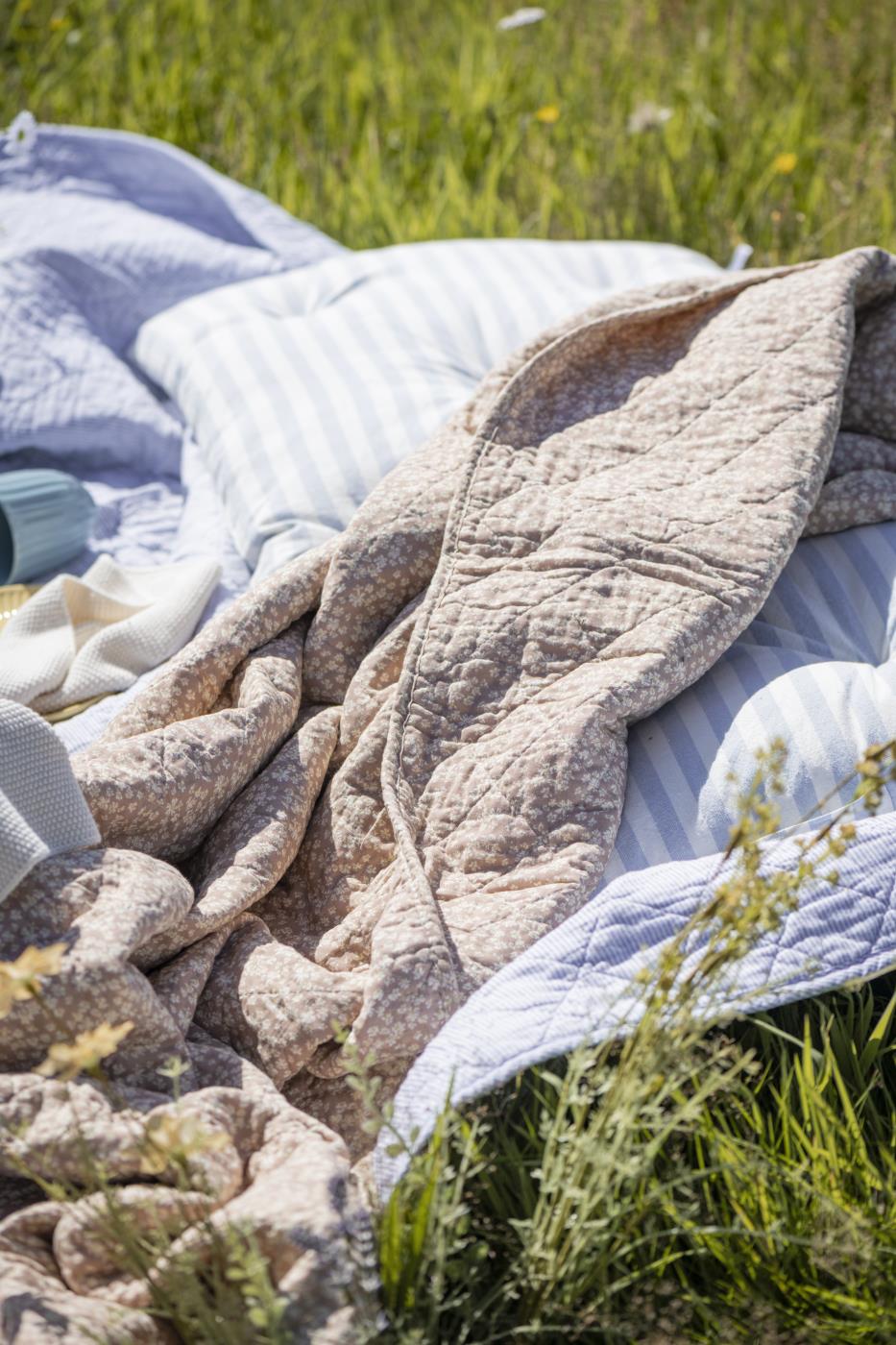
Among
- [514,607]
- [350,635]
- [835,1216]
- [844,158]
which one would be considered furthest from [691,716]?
[844,158]

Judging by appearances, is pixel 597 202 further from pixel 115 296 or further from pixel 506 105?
pixel 115 296

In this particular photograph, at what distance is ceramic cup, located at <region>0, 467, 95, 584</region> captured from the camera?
1999 mm

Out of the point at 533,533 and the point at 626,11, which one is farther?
the point at 626,11

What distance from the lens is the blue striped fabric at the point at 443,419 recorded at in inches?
54.7

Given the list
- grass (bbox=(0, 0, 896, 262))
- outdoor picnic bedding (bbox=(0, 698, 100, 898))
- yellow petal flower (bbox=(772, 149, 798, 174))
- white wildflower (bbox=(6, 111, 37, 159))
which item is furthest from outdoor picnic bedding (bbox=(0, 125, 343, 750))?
yellow petal flower (bbox=(772, 149, 798, 174))

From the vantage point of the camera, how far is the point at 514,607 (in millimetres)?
1479

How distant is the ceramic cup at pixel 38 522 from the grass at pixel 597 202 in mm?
1244

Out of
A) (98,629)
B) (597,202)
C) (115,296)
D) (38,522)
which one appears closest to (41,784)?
(98,629)

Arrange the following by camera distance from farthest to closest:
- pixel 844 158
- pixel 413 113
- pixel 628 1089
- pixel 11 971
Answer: pixel 413 113
pixel 844 158
pixel 628 1089
pixel 11 971

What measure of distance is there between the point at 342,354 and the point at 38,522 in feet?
1.98

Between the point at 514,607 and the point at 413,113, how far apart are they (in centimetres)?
237

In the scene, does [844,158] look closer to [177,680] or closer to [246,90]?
[246,90]

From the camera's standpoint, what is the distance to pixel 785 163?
2949 millimetres

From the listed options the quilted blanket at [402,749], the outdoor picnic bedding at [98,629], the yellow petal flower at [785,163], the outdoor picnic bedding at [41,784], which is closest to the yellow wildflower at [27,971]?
the quilted blanket at [402,749]
